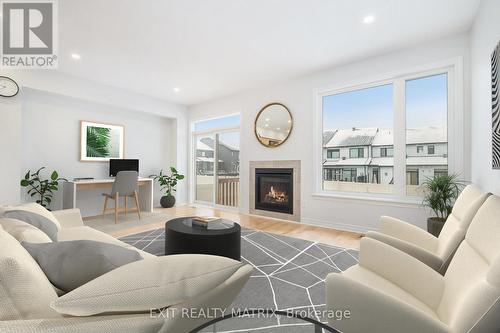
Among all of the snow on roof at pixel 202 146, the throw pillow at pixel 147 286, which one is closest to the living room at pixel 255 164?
the throw pillow at pixel 147 286

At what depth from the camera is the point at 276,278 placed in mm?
2111

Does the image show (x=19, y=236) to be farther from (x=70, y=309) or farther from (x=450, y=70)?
(x=450, y=70)

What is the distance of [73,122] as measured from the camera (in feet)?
15.0

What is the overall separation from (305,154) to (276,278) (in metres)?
2.50

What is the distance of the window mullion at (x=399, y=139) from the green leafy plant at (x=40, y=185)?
5.37 m

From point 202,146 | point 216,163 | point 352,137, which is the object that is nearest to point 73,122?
point 202,146

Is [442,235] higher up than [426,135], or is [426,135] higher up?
[426,135]

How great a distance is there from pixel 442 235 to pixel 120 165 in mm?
5211

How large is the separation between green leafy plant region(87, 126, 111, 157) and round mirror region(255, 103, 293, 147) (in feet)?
10.3

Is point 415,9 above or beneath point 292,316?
above

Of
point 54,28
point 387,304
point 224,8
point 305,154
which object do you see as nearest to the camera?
point 387,304

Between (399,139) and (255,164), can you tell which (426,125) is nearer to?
(399,139)

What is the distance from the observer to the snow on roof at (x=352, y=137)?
3680mm

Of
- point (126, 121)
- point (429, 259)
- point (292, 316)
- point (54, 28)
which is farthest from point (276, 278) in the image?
point (126, 121)
